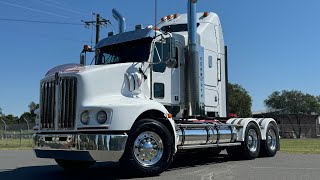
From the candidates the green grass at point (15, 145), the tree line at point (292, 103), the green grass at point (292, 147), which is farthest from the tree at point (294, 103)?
the green grass at point (15, 145)

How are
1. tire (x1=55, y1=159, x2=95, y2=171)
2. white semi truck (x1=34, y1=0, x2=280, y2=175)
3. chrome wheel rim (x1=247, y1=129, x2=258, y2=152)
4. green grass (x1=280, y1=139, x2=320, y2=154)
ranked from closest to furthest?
1. white semi truck (x1=34, y1=0, x2=280, y2=175)
2. tire (x1=55, y1=159, x2=95, y2=171)
3. chrome wheel rim (x1=247, y1=129, x2=258, y2=152)
4. green grass (x1=280, y1=139, x2=320, y2=154)

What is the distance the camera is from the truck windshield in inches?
419

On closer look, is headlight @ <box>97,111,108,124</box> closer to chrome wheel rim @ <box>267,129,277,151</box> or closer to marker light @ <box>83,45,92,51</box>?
marker light @ <box>83,45,92,51</box>

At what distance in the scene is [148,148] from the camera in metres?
9.37

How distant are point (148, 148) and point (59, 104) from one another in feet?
6.84

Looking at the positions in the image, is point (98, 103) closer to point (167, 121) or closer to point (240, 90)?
point (167, 121)

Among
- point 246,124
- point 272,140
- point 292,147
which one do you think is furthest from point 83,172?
point 292,147

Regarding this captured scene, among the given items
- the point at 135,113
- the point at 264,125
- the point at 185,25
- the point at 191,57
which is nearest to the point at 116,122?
the point at 135,113

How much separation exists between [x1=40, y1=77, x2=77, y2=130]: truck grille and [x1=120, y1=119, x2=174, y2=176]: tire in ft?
4.22

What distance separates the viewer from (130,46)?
1093cm

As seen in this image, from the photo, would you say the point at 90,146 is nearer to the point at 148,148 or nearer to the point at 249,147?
the point at 148,148

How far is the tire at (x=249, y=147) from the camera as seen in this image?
13.2 m

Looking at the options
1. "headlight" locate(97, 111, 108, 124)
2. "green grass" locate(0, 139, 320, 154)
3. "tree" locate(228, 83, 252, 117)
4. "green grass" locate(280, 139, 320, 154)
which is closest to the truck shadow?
"headlight" locate(97, 111, 108, 124)

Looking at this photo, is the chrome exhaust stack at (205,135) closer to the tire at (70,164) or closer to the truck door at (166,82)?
the truck door at (166,82)
